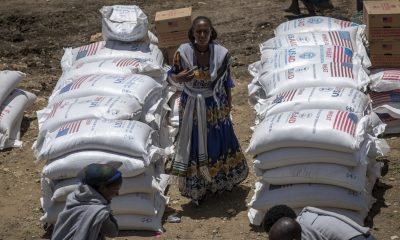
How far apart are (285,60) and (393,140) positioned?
1.22 meters

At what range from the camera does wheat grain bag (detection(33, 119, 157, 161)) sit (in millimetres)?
6504

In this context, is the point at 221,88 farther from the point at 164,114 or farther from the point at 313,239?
the point at 313,239

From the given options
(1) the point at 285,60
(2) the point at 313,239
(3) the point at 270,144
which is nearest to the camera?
(2) the point at 313,239

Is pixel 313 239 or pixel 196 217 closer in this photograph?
pixel 313 239

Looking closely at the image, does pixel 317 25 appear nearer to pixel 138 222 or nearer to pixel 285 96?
pixel 285 96

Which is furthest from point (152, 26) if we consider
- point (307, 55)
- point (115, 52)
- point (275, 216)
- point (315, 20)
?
point (275, 216)

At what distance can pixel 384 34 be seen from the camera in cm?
799

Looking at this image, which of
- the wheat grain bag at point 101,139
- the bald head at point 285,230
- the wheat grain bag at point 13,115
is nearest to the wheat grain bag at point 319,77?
the wheat grain bag at point 101,139

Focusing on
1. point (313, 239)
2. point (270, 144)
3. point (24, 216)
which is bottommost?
point (24, 216)

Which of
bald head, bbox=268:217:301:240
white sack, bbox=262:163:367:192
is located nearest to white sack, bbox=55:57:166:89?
white sack, bbox=262:163:367:192

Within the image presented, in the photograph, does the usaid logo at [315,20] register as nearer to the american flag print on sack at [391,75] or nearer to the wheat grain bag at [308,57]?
the wheat grain bag at [308,57]

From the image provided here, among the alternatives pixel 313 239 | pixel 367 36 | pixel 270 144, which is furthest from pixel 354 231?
pixel 367 36

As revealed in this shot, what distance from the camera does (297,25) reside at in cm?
843

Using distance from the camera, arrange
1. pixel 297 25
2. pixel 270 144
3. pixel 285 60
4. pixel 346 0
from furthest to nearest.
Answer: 1. pixel 346 0
2. pixel 297 25
3. pixel 285 60
4. pixel 270 144
